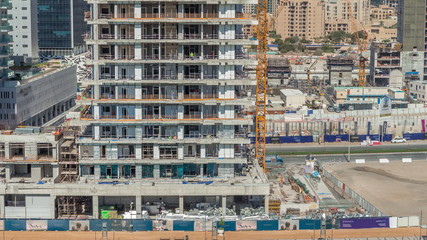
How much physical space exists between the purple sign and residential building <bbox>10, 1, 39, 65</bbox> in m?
111

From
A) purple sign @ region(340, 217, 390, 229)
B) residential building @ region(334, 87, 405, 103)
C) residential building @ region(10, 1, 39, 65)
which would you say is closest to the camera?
purple sign @ region(340, 217, 390, 229)

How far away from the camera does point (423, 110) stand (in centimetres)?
17962

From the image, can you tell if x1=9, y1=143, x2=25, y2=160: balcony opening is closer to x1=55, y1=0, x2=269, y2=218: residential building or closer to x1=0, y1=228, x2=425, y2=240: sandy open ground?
x1=55, y1=0, x2=269, y2=218: residential building

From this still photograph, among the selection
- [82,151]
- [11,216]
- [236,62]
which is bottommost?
[11,216]

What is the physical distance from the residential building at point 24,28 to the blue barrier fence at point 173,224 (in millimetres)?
95777

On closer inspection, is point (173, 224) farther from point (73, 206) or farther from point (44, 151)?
point (44, 151)

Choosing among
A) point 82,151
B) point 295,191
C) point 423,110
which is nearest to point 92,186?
point 82,151

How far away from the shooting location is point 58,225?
97688 mm

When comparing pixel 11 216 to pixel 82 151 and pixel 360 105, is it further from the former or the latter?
pixel 360 105

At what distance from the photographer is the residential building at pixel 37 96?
142250 mm

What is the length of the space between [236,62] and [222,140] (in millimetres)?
10277

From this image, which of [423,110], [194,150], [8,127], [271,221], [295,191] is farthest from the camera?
[423,110]

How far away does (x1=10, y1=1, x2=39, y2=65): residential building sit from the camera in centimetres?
19050

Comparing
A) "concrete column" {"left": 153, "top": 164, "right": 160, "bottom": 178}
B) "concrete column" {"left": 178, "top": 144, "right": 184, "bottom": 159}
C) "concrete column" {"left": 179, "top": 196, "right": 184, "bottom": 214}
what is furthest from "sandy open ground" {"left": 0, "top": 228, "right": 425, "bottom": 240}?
"concrete column" {"left": 178, "top": 144, "right": 184, "bottom": 159}
